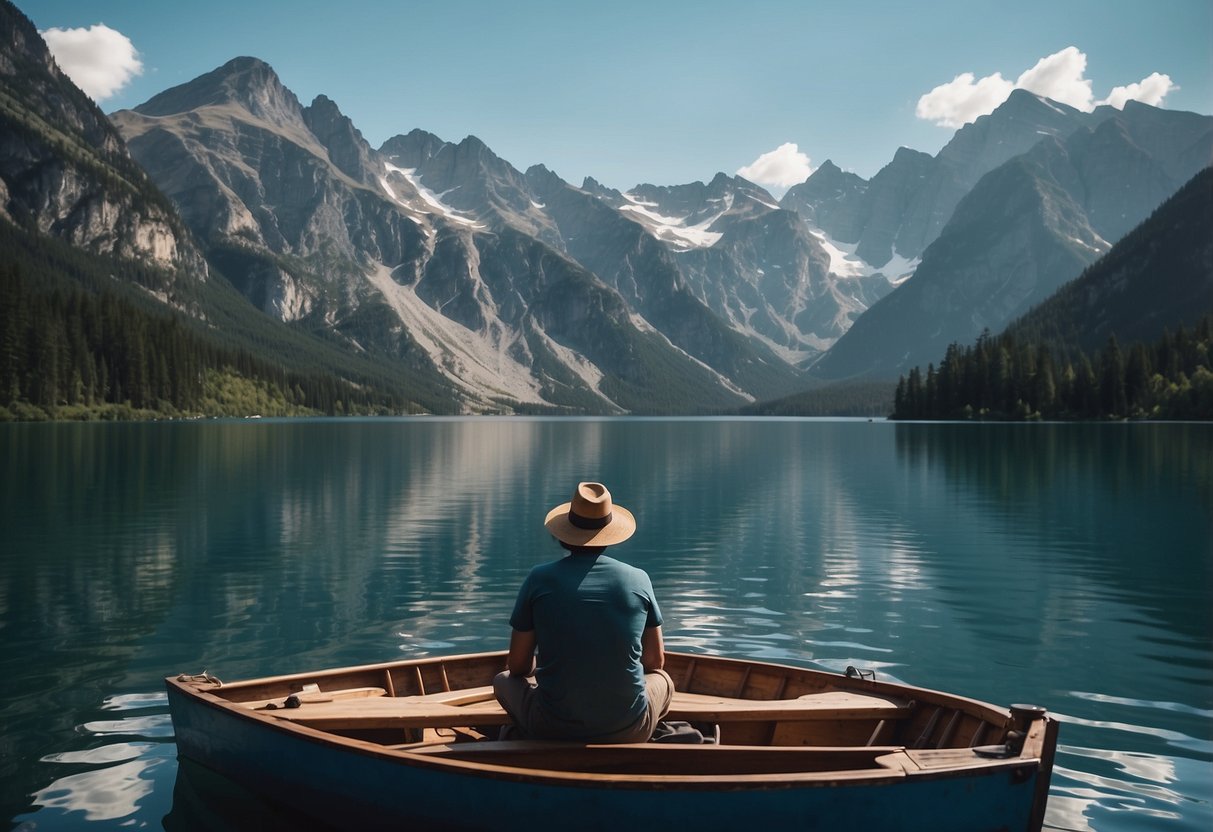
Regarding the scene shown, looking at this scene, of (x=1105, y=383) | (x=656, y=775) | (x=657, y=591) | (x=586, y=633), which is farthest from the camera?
(x=1105, y=383)

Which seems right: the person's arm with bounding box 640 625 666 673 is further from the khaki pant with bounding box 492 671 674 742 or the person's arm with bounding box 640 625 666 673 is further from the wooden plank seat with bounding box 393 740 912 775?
the wooden plank seat with bounding box 393 740 912 775

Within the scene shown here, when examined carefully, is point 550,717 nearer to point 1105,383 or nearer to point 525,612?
point 525,612

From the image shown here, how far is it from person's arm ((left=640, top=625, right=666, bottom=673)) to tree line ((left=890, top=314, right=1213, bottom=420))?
17326 centimetres

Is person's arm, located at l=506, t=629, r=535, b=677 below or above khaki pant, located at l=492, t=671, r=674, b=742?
above

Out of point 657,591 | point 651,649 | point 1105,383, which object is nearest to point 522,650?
point 651,649

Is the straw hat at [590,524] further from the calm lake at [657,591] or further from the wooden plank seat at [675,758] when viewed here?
the calm lake at [657,591]

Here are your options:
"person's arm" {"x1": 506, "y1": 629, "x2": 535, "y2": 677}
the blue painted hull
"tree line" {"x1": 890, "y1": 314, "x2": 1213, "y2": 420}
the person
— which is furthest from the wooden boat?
"tree line" {"x1": 890, "y1": 314, "x2": 1213, "y2": 420}

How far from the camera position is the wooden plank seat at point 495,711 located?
1231 centimetres

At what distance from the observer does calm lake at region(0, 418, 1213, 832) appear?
14.5m

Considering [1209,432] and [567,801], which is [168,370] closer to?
[1209,432]

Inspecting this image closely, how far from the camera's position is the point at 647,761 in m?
11.0

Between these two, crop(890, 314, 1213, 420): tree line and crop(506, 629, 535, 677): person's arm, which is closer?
crop(506, 629, 535, 677): person's arm

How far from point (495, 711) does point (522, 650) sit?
2.18 meters

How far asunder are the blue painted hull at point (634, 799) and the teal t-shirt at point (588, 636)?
1.10 metres
